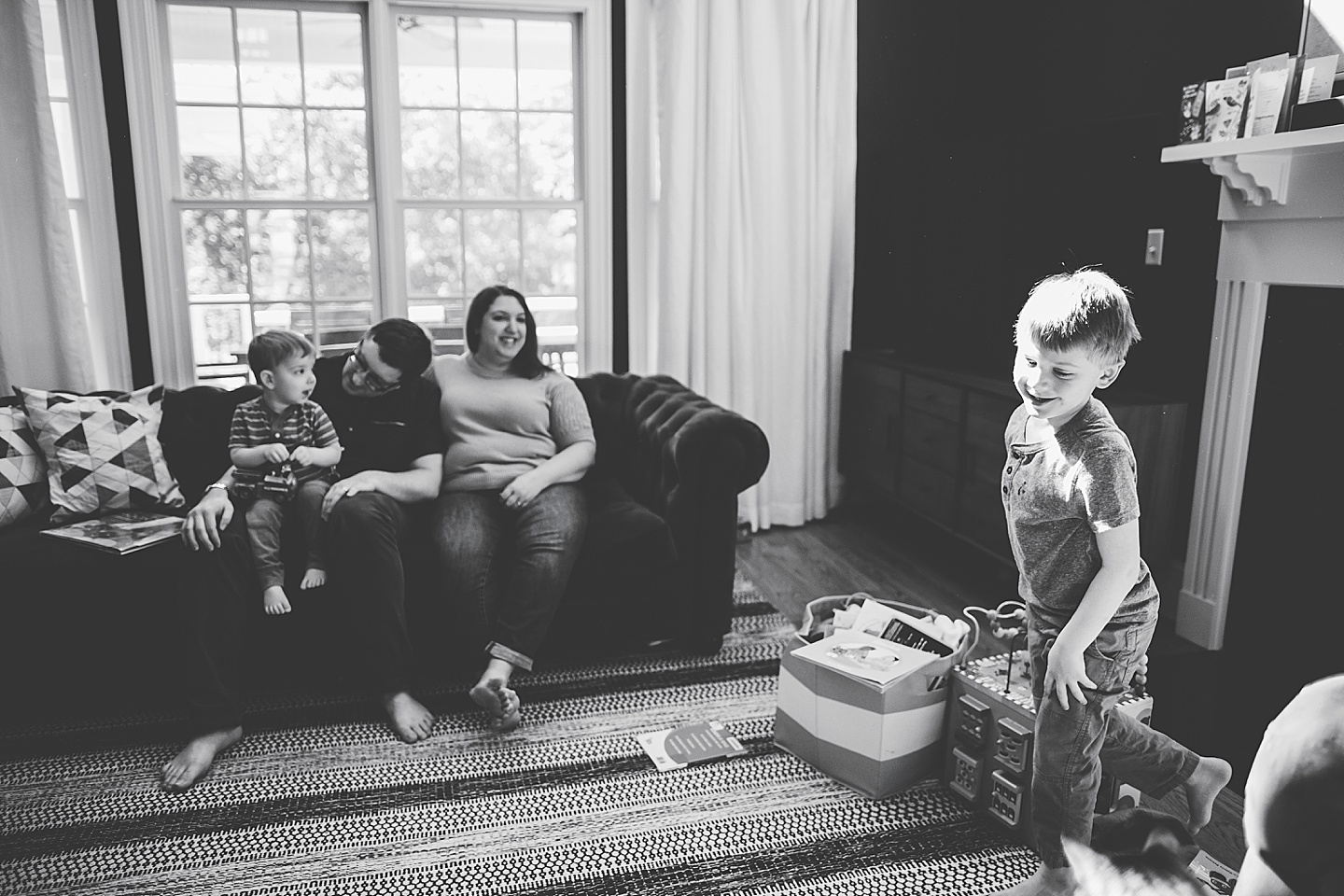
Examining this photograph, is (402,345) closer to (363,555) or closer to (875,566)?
(363,555)

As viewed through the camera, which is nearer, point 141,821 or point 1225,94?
point 141,821

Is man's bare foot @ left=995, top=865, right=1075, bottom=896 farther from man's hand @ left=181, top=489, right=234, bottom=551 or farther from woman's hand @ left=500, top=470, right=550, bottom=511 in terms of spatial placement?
man's hand @ left=181, top=489, right=234, bottom=551

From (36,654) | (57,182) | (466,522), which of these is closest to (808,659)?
(466,522)

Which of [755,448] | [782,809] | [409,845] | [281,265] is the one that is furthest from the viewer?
[281,265]

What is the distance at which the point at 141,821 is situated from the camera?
1951mm

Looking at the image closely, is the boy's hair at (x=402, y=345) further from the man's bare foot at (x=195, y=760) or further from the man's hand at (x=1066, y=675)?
the man's hand at (x=1066, y=675)

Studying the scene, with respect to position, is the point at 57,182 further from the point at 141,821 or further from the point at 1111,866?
the point at 1111,866

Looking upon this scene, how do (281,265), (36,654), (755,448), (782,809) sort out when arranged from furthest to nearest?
(281,265) → (755,448) → (36,654) → (782,809)

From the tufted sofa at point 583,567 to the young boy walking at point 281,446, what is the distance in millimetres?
86

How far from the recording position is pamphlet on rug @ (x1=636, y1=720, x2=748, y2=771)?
2193mm

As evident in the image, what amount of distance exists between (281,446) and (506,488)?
1.91 feet

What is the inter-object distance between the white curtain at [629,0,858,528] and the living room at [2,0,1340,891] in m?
0.14

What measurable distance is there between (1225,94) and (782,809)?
2.17m

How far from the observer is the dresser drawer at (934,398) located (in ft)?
10.9
